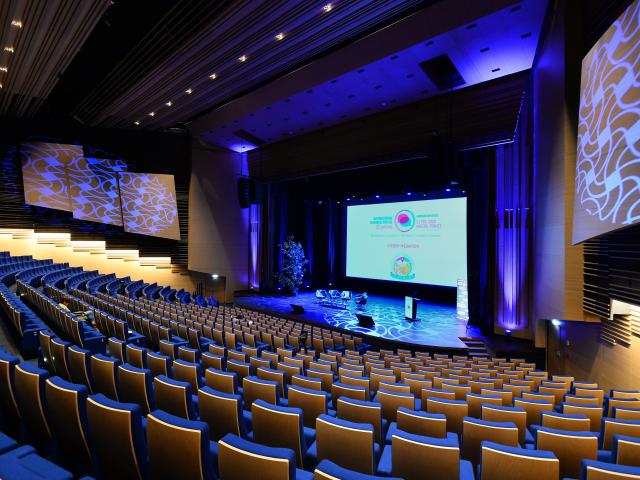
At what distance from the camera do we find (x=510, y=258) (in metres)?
9.78

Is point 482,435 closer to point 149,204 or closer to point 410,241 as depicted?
point 410,241

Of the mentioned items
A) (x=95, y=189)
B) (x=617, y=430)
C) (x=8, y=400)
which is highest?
(x=95, y=189)

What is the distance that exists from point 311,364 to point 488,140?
8197 millimetres

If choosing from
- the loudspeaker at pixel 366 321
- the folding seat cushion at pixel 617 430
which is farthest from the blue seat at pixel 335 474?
the loudspeaker at pixel 366 321

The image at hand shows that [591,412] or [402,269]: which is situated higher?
[402,269]

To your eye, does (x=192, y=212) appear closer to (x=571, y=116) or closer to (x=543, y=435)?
(x=571, y=116)

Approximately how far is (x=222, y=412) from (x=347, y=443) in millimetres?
837

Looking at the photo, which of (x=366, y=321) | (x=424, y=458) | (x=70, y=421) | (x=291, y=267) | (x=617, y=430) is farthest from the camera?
(x=291, y=267)

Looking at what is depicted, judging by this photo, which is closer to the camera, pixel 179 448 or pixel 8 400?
pixel 179 448

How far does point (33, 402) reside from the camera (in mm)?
2041

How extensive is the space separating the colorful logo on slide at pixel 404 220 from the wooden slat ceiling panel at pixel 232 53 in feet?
23.8

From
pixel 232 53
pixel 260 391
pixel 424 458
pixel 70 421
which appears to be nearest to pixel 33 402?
pixel 70 421

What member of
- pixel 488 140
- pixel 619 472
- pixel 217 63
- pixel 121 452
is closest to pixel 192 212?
pixel 217 63

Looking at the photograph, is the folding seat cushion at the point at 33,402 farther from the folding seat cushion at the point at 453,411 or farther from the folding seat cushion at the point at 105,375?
the folding seat cushion at the point at 453,411
